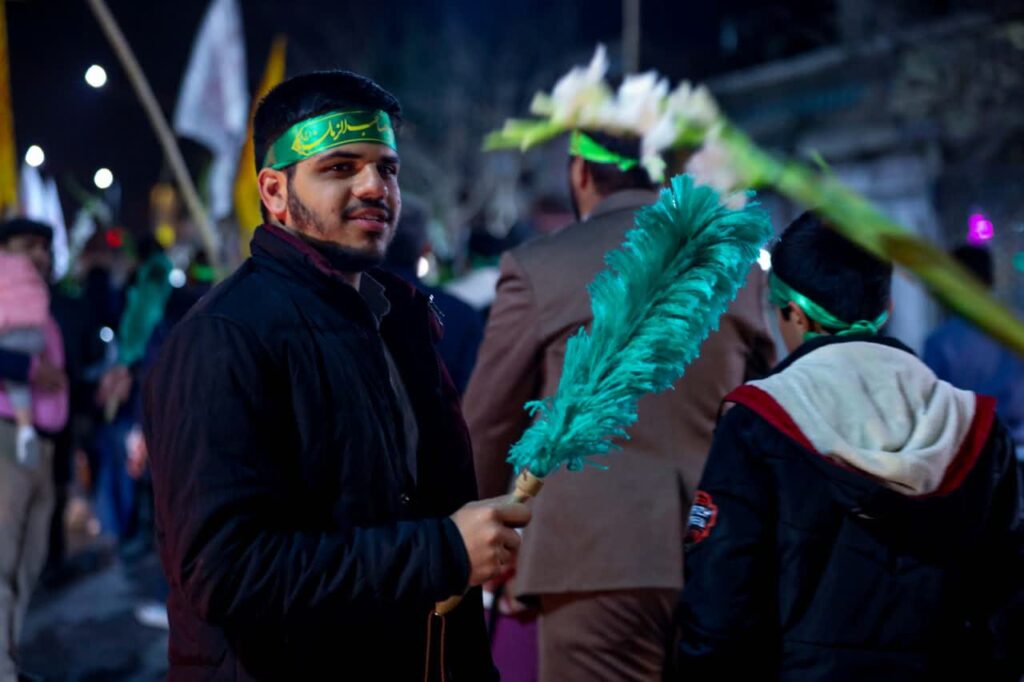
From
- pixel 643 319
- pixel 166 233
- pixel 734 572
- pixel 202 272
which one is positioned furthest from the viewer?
pixel 166 233

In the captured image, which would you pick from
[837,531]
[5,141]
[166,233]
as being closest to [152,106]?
[5,141]

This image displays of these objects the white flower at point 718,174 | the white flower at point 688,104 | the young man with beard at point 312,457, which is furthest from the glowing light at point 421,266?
the young man with beard at point 312,457

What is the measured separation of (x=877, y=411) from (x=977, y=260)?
12.3 feet

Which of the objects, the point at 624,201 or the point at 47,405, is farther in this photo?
the point at 47,405

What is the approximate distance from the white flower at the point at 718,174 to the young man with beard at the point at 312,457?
2.28 ft

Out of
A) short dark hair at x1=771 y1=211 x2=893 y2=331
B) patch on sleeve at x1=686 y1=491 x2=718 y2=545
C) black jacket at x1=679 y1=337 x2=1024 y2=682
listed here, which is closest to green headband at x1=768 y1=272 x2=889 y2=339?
short dark hair at x1=771 y1=211 x2=893 y2=331

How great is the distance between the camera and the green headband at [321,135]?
2.28m

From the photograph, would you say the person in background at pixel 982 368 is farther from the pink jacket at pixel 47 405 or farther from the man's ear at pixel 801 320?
the pink jacket at pixel 47 405

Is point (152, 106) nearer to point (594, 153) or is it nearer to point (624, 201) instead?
point (594, 153)

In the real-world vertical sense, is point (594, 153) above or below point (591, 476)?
above

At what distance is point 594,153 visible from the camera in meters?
3.92

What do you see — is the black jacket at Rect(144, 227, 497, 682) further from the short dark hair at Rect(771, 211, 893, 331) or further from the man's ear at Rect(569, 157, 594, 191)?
the man's ear at Rect(569, 157, 594, 191)

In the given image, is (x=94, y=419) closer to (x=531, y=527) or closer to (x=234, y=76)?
(x=234, y=76)

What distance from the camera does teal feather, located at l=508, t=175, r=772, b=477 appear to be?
216cm
